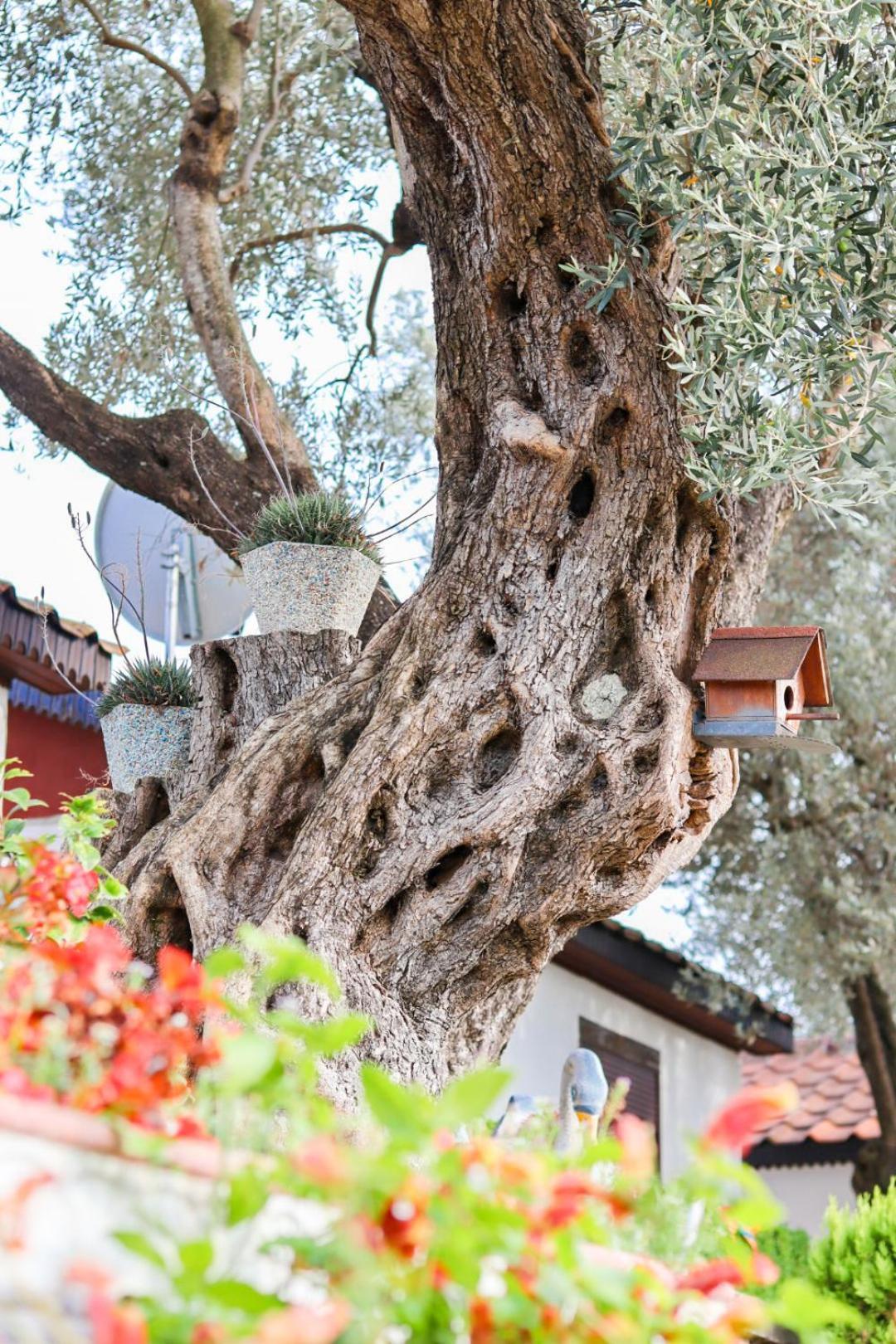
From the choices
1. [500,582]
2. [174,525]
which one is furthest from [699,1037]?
[500,582]

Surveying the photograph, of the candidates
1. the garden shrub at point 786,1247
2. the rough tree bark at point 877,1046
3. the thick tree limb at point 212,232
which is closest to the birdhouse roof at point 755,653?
the thick tree limb at point 212,232

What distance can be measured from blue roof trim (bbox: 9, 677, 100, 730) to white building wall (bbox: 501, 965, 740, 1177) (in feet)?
12.8

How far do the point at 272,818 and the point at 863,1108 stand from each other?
1131 centimetres

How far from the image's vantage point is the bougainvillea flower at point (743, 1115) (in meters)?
1.64

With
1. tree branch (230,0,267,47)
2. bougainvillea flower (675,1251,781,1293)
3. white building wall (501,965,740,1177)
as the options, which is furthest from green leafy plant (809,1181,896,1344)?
tree branch (230,0,267,47)

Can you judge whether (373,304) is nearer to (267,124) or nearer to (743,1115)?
(267,124)

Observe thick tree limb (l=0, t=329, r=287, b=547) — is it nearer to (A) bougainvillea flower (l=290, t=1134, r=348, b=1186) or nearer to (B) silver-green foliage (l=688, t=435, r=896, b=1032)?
(B) silver-green foliage (l=688, t=435, r=896, b=1032)

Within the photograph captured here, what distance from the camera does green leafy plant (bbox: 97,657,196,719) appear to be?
609 cm

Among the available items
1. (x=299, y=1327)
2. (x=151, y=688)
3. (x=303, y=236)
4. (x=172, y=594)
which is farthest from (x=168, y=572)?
(x=299, y=1327)

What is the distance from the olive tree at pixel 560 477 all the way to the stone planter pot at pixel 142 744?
0.23 meters

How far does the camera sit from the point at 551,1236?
1.58 m

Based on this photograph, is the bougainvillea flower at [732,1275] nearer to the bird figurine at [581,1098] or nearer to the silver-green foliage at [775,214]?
the bird figurine at [581,1098]

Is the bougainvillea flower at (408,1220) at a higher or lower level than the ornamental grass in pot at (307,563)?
lower

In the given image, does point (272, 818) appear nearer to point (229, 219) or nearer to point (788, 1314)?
point (788, 1314)
